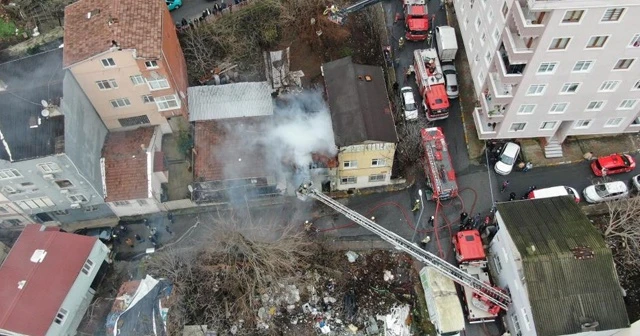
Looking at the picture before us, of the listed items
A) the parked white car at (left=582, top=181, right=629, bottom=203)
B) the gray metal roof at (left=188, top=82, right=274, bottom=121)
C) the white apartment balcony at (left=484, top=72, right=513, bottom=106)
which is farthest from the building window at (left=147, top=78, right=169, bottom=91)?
the parked white car at (left=582, top=181, right=629, bottom=203)

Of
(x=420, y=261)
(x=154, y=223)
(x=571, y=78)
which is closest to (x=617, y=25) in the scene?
(x=571, y=78)

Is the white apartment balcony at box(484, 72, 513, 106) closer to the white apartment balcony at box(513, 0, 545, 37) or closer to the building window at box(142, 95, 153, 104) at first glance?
the white apartment balcony at box(513, 0, 545, 37)

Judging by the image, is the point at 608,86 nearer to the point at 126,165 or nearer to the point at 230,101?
the point at 230,101

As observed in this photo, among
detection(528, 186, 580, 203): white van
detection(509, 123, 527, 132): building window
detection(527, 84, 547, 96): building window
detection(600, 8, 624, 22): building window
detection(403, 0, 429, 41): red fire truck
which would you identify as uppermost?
detection(403, 0, 429, 41): red fire truck

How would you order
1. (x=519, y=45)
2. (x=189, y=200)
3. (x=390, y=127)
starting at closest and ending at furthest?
(x=519, y=45), (x=390, y=127), (x=189, y=200)

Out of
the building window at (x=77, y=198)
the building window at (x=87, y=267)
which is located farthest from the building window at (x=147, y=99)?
the building window at (x=87, y=267)

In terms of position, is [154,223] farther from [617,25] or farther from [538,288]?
[617,25]

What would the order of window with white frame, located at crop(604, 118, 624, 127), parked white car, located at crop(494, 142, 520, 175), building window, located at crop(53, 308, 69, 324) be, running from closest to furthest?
building window, located at crop(53, 308, 69, 324)
window with white frame, located at crop(604, 118, 624, 127)
parked white car, located at crop(494, 142, 520, 175)

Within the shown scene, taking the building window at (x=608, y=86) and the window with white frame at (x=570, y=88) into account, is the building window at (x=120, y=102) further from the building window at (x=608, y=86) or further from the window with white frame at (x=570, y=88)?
the building window at (x=608, y=86)
